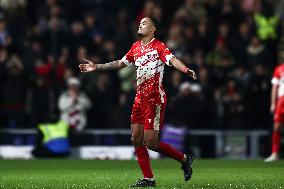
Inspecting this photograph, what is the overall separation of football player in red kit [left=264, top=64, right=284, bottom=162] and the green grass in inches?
30.5

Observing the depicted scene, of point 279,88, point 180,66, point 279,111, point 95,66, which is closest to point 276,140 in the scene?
point 279,111

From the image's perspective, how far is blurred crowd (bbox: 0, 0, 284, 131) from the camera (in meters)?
22.8

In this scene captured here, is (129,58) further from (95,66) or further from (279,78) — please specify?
(279,78)

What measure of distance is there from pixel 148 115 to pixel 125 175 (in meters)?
2.91

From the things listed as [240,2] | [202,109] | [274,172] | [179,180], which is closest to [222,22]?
[240,2]

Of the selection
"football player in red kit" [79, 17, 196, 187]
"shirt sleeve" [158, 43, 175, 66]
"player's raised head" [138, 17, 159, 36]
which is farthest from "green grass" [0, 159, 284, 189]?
"player's raised head" [138, 17, 159, 36]

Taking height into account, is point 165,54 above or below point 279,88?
below

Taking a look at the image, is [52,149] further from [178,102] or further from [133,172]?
[133,172]

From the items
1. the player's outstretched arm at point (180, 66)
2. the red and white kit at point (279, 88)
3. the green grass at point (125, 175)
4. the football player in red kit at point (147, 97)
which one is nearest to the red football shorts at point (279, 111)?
the red and white kit at point (279, 88)

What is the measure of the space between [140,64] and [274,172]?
4413mm

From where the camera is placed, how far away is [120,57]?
23.2m

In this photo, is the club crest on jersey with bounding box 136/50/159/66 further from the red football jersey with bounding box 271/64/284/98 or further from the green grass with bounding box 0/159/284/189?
the red football jersey with bounding box 271/64/284/98

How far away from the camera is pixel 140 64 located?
1250cm

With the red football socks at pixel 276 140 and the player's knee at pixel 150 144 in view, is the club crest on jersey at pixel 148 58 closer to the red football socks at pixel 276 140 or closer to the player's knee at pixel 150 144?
the player's knee at pixel 150 144
